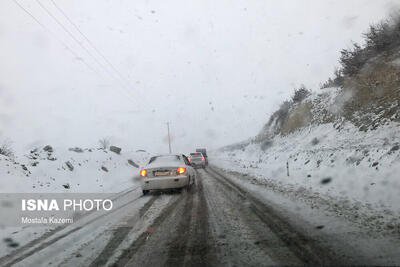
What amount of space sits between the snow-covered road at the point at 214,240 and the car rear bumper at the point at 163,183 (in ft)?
10.1

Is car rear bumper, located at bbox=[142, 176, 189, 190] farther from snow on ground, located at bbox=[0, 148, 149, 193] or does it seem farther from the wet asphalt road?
the wet asphalt road

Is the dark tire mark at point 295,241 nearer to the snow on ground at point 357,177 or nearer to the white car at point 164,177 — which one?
the snow on ground at point 357,177

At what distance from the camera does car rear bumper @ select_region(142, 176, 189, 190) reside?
400 inches

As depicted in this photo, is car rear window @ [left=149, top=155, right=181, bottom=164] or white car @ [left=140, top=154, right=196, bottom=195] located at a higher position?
car rear window @ [left=149, top=155, right=181, bottom=164]

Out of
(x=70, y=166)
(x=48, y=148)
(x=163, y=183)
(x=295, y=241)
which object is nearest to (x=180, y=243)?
(x=295, y=241)

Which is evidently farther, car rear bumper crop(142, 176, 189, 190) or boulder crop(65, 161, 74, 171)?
boulder crop(65, 161, 74, 171)

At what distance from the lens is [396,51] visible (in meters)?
15.5

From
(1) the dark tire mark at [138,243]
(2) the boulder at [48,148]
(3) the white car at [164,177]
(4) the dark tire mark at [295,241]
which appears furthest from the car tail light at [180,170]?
(2) the boulder at [48,148]

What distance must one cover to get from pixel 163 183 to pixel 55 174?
6525 millimetres

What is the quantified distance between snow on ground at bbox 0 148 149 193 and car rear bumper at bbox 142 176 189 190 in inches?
109

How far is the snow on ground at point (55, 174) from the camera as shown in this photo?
1069 cm

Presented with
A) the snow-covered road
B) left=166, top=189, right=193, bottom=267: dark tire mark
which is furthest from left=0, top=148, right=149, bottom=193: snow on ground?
left=166, top=189, right=193, bottom=267: dark tire mark

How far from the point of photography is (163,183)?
1016 cm

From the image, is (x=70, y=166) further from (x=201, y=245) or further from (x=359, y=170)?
(x=359, y=170)
